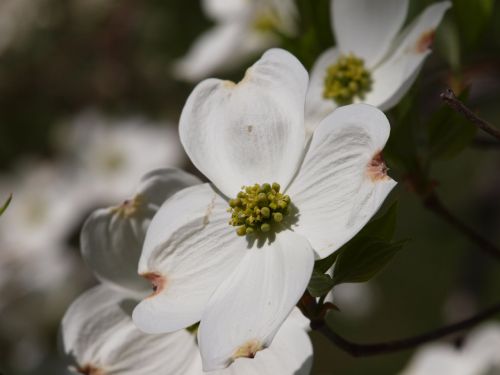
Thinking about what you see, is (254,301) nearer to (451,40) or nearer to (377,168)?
(377,168)

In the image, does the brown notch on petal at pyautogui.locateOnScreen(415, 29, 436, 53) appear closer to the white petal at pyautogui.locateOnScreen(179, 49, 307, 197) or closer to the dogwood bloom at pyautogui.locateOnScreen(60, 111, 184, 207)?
the white petal at pyautogui.locateOnScreen(179, 49, 307, 197)

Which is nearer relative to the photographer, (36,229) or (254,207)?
(254,207)

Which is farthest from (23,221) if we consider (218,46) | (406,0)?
(406,0)

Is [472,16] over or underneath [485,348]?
over

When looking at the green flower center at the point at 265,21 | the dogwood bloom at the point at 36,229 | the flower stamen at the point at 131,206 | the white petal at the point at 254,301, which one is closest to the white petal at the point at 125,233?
the flower stamen at the point at 131,206

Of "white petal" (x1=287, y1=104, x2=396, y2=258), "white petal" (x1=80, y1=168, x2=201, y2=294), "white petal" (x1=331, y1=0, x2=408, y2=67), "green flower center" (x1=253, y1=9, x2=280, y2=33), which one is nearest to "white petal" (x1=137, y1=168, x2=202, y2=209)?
"white petal" (x1=80, y1=168, x2=201, y2=294)

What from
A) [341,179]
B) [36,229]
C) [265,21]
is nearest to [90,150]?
[36,229]

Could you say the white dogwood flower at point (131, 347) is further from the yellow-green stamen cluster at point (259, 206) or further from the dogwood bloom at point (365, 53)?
the dogwood bloom at point (365, 53)

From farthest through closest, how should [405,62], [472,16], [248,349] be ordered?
[472,16] → [405,62] → [248,349]
